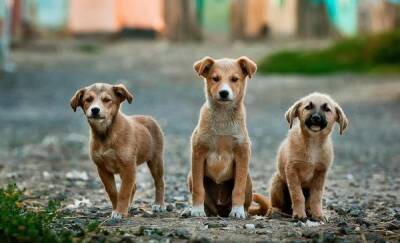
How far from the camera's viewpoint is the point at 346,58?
2677cm

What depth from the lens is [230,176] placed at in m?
7.68

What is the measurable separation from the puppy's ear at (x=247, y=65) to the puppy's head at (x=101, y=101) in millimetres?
916

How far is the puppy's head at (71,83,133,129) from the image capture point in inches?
293

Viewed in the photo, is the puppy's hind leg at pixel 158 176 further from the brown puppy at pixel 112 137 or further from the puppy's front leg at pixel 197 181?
the puppy's front leg at pixel 197 181

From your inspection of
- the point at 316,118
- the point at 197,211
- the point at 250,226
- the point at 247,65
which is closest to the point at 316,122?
the point at 316,118

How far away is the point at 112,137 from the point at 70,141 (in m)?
7.18

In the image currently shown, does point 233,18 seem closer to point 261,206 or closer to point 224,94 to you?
point 261,206

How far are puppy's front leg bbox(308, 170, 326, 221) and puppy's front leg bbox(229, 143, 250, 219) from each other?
1.88ft

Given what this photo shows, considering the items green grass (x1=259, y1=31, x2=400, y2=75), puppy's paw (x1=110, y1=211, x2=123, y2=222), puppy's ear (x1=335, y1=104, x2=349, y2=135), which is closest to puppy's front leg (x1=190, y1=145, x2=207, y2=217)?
puppy's paw (x1=110, y1=211, x2=123, y2=222)

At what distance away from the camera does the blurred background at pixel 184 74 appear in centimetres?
1174

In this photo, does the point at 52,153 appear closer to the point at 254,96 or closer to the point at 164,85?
the point at 254,96

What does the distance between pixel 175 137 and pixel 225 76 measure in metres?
8.76

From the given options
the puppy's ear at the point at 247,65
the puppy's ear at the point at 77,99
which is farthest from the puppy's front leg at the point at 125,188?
the puppy's ear at the point at 247,65

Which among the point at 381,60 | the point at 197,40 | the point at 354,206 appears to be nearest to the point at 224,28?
the point at 197,40
